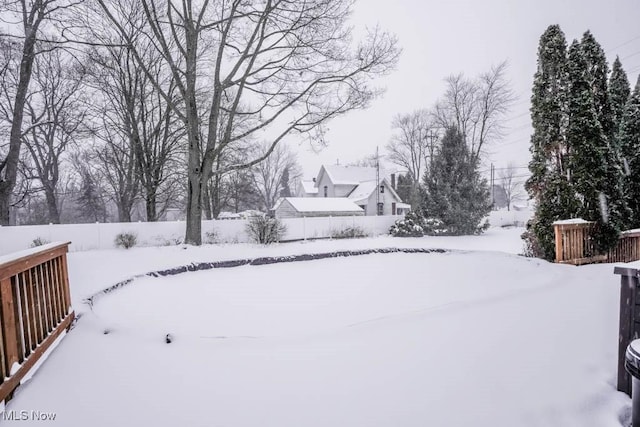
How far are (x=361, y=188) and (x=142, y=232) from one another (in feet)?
66.7

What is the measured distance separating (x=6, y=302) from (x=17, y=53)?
12.4 meters

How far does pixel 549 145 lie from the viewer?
21.5ft

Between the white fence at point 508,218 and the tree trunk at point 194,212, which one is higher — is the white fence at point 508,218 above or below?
below

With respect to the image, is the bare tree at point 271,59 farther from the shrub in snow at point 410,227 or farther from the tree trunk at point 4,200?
the shrub in snow at point 410,227

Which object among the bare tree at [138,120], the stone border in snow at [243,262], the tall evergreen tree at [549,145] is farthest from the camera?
the bare tree at [138,120]

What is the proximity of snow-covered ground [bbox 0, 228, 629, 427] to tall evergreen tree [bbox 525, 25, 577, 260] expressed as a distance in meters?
2.30

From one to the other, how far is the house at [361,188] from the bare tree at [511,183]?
24.5 metres

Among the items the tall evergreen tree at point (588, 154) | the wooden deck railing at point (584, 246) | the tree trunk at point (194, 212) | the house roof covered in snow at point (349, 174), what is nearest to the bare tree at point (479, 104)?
the house roof covered in snow at point (349, 174)

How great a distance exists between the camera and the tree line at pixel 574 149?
609cm

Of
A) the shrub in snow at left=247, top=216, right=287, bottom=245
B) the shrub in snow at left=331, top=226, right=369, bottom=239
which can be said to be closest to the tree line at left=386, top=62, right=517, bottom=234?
the shrub in snow at left=331, top=226, right=369, bottom=239

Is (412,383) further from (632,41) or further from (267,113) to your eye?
(267,113)

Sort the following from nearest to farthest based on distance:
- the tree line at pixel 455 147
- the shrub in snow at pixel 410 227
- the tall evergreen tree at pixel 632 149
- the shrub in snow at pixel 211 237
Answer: the tall evergreen tree at pixel 632 149, the shrub in snow at pixel 211 237, the shrub in snow at pixel 410 227, the tree line at pixel 455 147

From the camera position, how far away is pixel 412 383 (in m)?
1.95

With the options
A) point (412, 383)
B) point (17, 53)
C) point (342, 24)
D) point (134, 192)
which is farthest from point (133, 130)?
point (412, 383)
